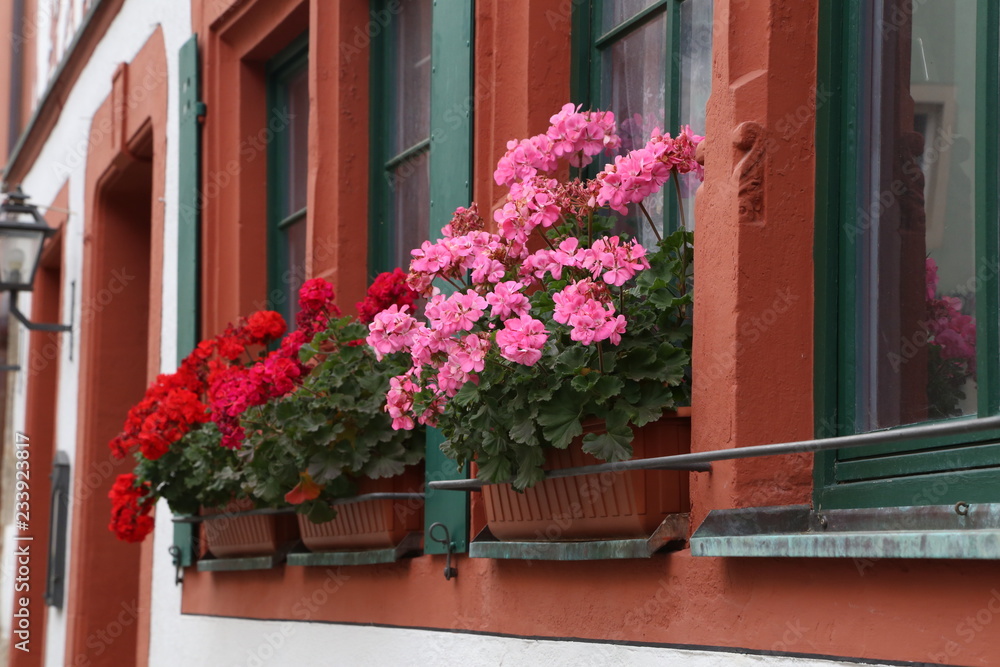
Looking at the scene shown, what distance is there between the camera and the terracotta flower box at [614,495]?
295 centimetres

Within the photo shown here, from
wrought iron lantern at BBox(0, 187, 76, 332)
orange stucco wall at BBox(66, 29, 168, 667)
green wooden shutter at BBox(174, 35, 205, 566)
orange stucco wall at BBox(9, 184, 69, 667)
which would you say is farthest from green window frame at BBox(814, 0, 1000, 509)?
orange stucco wall at BBox(9, 184, 69, 667)

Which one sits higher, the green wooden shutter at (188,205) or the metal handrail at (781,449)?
the green wooden shutter at (188,205)

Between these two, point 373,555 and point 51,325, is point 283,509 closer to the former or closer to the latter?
point 373,555

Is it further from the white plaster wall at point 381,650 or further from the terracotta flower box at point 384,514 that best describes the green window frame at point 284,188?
the terracotta flower box at point 384,514

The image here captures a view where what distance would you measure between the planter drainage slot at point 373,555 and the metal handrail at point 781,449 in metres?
0.80

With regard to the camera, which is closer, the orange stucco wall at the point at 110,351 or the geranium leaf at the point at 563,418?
the geranium leaf at the point at 563,418

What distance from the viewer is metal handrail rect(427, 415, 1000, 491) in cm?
205

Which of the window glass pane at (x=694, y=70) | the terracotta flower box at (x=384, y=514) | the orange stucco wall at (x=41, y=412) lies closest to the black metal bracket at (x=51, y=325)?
the orange stucco wall at (x=41, y=412)

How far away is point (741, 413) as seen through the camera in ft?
9.01

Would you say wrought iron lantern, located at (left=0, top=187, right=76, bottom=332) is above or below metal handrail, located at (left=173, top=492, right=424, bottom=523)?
above

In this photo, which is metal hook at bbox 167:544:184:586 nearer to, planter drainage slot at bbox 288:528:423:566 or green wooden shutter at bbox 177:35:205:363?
green wooden shutter at bbox 177:35:205:363

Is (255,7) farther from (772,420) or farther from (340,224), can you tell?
(772,420)

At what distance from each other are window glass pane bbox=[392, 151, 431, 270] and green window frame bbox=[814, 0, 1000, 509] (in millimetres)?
2101

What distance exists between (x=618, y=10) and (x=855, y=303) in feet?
4.41
